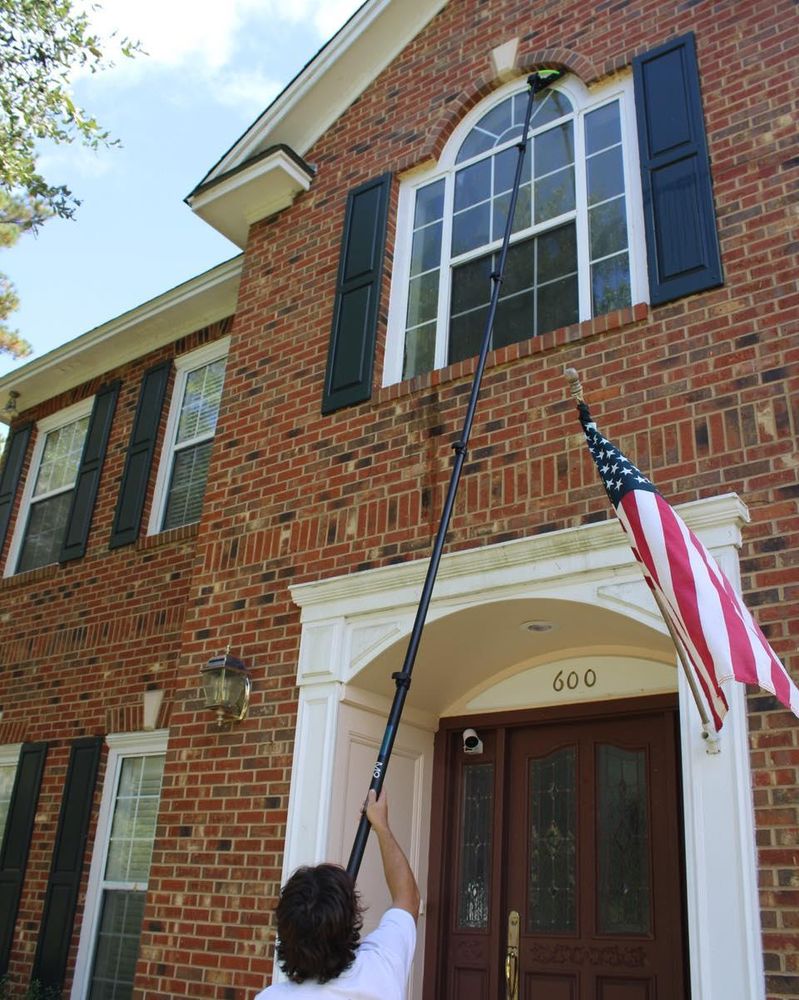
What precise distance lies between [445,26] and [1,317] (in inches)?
493

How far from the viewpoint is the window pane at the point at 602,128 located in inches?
237

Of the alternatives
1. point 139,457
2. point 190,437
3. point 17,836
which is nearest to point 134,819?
point 17,836

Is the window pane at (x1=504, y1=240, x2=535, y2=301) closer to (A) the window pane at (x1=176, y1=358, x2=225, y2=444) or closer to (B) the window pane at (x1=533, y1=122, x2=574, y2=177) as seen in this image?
(B) the window pane at (x1=533, y1=122, x2=574, y2=177)

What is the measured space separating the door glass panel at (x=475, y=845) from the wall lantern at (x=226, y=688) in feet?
4.54

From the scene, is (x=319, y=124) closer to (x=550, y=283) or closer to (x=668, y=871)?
(x=550, y=283)

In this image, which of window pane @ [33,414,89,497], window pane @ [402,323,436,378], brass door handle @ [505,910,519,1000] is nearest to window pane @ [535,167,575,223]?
window pane @ [402,323,436,378]

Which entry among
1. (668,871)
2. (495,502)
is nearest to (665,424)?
(495,502)

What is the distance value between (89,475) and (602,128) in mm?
5595

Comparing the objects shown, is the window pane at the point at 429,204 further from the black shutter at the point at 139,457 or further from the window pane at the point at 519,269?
the black shutter at the point at 139,457

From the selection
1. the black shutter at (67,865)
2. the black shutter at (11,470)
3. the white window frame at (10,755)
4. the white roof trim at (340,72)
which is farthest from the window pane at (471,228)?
the black shutter at (11,470)

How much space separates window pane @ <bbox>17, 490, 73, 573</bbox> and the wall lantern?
4.31m

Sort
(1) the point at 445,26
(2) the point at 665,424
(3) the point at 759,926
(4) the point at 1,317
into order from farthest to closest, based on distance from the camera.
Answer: (4) the point at 1,317 < (1) the point at 445,26 < (2) the point at 665,424 < (3) the point at 759,926

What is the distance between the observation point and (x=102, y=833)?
7469mm

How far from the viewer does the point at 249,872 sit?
536 cm
